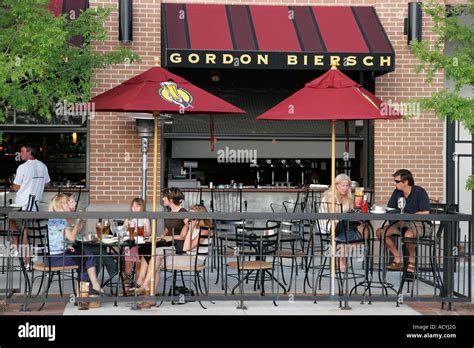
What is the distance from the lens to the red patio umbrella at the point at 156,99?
385 inches

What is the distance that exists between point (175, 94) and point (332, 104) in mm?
1923

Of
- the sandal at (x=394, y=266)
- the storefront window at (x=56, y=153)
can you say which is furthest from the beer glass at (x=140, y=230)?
the storefront window at (x=56, y=153)

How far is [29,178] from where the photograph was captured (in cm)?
1352

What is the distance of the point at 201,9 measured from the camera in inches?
570

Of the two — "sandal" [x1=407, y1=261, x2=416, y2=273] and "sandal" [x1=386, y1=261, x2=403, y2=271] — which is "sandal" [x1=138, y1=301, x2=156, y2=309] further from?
"sandal" [x1=386, y1=261, x2=403, y2=271]

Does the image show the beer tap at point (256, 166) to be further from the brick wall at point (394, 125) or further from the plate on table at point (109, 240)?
the plate on table at point (109, 240)

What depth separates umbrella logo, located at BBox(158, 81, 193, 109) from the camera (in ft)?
32.6

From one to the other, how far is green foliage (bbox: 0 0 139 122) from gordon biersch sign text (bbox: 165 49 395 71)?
1490 mm

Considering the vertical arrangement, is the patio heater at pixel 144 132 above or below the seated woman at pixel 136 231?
above

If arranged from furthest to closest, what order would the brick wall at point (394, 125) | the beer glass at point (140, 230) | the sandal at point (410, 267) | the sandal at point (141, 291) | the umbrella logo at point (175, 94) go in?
the brick wall at point (394, 125), the sandal at point (410, 267), the beer glass at point (140, 230), the sandal at point (141, 291), the umbrella logo at point (175, 94)

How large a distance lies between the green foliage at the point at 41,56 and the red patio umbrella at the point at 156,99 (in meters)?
0.89

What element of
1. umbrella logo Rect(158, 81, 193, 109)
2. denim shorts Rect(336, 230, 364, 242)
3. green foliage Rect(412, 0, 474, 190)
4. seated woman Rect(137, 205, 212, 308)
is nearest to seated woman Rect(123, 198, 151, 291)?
seated woman Rect(137, 205, 212, 308)
